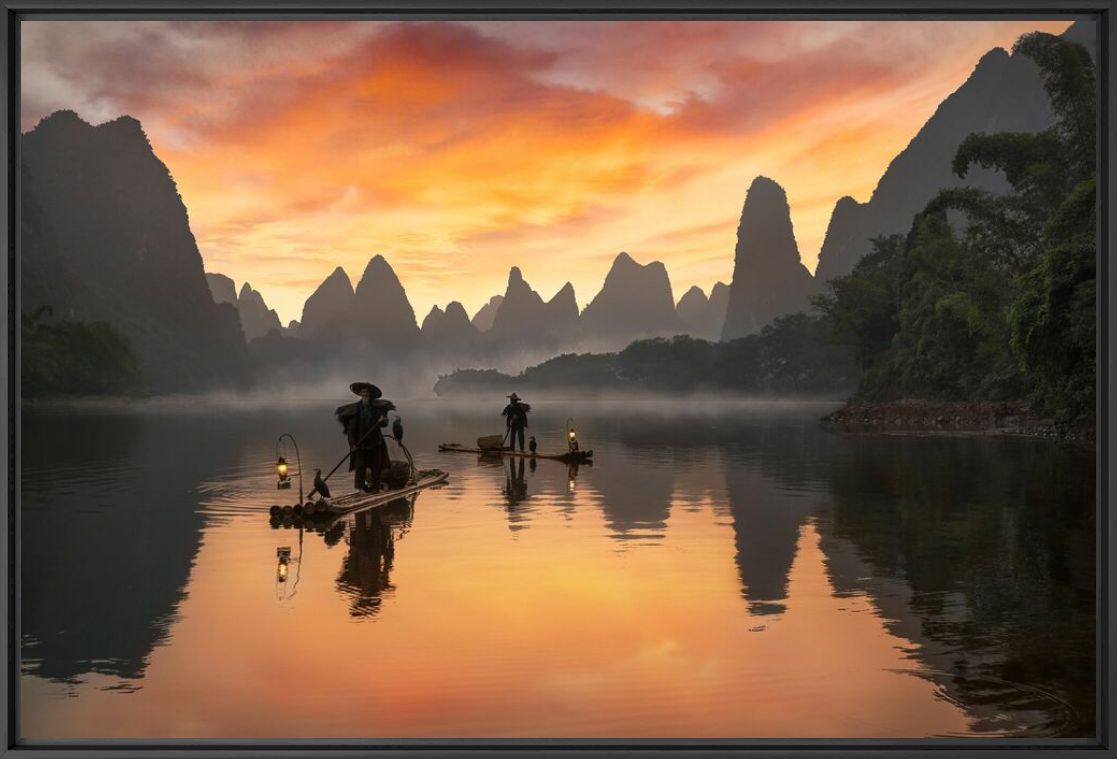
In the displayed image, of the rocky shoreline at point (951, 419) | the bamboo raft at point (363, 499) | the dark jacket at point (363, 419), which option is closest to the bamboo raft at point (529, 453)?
the bamboo raft at point (363, 499)

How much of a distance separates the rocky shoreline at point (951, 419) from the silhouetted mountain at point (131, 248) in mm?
117190

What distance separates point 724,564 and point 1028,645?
14.0ft

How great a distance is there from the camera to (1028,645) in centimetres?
822

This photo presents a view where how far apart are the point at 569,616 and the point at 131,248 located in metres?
194

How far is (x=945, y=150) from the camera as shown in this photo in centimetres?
13462

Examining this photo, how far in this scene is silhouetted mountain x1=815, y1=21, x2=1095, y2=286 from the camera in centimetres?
10681

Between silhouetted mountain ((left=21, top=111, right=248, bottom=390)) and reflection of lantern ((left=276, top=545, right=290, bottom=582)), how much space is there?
143712mm

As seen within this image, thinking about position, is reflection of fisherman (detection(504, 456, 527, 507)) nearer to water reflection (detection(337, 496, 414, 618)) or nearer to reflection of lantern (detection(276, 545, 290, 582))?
water reflection (detection(337, 496, 414, 618))

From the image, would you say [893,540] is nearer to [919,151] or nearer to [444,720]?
[444,720]

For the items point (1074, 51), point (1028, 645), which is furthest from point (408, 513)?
point (1074, 51)

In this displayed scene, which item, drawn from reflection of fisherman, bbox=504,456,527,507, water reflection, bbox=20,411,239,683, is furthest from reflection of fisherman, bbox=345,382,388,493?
water reflection, bbox=20,411,239,683

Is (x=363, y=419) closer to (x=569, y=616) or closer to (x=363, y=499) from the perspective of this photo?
(x=363, y=499)

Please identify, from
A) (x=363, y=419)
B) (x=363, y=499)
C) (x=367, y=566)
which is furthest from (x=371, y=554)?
(x=363, y=419)

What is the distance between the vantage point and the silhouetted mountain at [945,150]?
106812 millimetres
